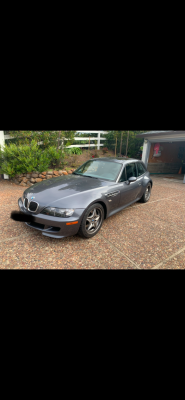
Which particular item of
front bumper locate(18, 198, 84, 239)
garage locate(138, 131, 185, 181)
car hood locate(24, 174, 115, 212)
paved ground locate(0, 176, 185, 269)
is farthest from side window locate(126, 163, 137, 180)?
garage locate(138, 131, 185, 181)

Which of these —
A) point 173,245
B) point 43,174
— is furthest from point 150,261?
point 43,174

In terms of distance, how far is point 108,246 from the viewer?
317cm

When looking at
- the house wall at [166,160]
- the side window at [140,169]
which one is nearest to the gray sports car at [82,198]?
the side window at [140,169]

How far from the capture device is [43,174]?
23.4 ft

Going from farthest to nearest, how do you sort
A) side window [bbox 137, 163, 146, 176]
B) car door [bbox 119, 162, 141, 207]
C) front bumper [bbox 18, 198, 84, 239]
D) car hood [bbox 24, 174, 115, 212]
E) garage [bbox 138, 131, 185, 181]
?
garage [bbox 138, 131, 185, 181] < side window [bbox 137, 163, 146, 176] < car door [bbox 119, 162, 141, 207] < car hood [bbox 24, 174, 115, 212] < front bumper [bbox 18, 198, 84, 239]

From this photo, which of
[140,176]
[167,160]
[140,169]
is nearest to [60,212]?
[140,176]

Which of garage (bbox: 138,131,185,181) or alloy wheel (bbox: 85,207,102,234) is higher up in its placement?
garage (bbox: 138,131,185,181)

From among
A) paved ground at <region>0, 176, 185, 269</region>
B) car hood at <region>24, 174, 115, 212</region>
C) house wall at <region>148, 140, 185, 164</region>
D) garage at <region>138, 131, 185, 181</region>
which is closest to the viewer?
paved ground at <region>0, 176, 185, 269</region>

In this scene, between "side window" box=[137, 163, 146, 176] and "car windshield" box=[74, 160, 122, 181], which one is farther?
"side window" box=[137, 163, 146, 176]

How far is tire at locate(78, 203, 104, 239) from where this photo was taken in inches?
123

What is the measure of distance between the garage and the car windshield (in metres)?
6.99

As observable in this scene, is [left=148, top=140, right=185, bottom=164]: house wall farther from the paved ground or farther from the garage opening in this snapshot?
the paved ground

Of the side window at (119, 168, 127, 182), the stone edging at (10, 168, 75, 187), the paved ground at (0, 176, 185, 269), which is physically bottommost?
the paved ground at (0, 176, 185, 269)
